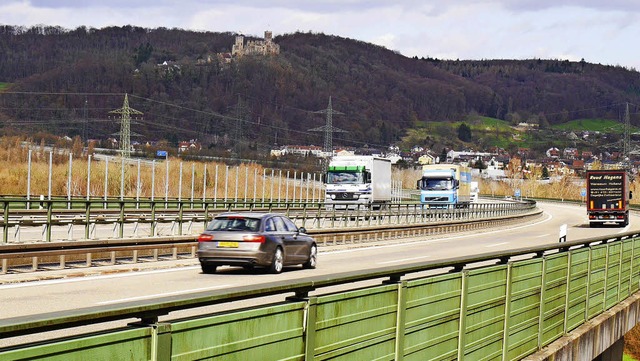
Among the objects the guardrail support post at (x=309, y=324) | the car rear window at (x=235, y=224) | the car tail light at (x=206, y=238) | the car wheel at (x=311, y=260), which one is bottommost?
the car wheel at (x=311, y=260)

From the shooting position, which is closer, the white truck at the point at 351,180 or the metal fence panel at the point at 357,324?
the metal fence panel at the point at 357,324

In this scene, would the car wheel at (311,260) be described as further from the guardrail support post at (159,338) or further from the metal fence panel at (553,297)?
the guardrail support post at (159,338)

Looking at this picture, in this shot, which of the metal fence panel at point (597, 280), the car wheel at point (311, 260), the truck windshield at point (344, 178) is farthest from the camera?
the truck windshield at point (344, 178)

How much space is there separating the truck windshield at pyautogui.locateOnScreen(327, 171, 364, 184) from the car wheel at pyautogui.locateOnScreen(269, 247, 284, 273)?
35243mm

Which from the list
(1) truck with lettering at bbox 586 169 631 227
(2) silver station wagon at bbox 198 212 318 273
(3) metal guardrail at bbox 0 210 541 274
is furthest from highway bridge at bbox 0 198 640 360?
(1) truck with lettering at bbox 586 169 631 227

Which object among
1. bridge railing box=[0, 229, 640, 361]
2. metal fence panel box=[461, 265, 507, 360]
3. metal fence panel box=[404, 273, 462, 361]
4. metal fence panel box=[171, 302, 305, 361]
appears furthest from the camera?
metal fence panel box=[461, 265, 507, 360]

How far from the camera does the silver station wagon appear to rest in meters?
22.4

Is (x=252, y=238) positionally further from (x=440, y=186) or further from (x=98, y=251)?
(x=440, y=186)

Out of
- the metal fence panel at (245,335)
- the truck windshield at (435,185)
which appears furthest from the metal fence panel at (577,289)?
the truck windshield at (435,185)

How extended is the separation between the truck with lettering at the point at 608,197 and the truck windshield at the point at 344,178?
1753 centimetres

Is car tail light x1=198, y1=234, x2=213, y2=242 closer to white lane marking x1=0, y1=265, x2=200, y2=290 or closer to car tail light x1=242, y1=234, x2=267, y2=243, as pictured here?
car tail light x1=242, y1=234, x2=267, y2=243

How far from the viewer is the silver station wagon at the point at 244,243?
22.4 m

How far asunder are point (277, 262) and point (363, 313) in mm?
16185

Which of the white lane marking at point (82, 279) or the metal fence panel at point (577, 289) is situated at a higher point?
the metal fence panel at point (577, 289)
